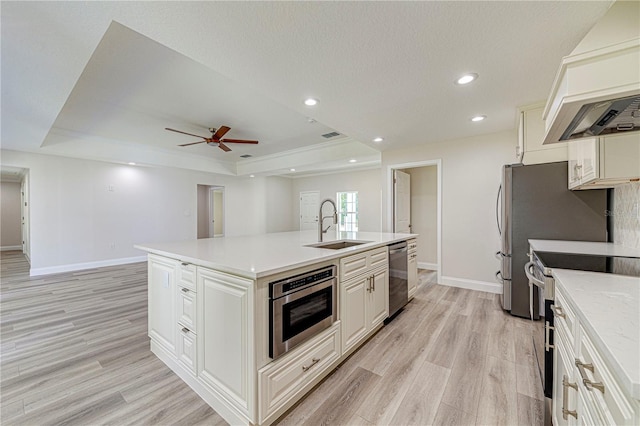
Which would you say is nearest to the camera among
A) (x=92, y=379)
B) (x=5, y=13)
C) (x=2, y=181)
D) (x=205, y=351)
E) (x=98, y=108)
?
(x=5, y=13)

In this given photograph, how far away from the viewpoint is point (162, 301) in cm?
207

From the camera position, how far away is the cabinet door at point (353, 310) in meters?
2.05

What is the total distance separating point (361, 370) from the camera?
1986 mm

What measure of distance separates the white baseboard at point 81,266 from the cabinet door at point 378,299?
6211 mm

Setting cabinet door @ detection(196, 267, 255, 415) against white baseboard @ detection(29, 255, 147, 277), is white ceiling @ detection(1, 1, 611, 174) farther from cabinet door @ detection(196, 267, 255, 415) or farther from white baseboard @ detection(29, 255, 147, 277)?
white baseboard @ detection(29, 255, 147, 277)

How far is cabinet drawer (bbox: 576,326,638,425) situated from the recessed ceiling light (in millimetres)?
2087

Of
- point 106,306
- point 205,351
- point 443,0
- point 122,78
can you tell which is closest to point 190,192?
point 106,306

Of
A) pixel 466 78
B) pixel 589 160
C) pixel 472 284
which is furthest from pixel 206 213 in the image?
pixel 589 160

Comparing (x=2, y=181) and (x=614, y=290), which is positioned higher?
(x=2, y=181)

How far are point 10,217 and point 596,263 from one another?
13207 mm

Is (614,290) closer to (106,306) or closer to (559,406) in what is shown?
(559,406)

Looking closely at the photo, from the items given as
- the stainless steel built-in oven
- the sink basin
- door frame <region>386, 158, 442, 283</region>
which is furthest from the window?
the stainless steel built-in oven

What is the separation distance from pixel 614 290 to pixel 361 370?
1.58 meters

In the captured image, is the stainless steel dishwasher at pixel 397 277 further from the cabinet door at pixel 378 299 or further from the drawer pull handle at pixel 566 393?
the drawer pull handle at pixel 566 393
